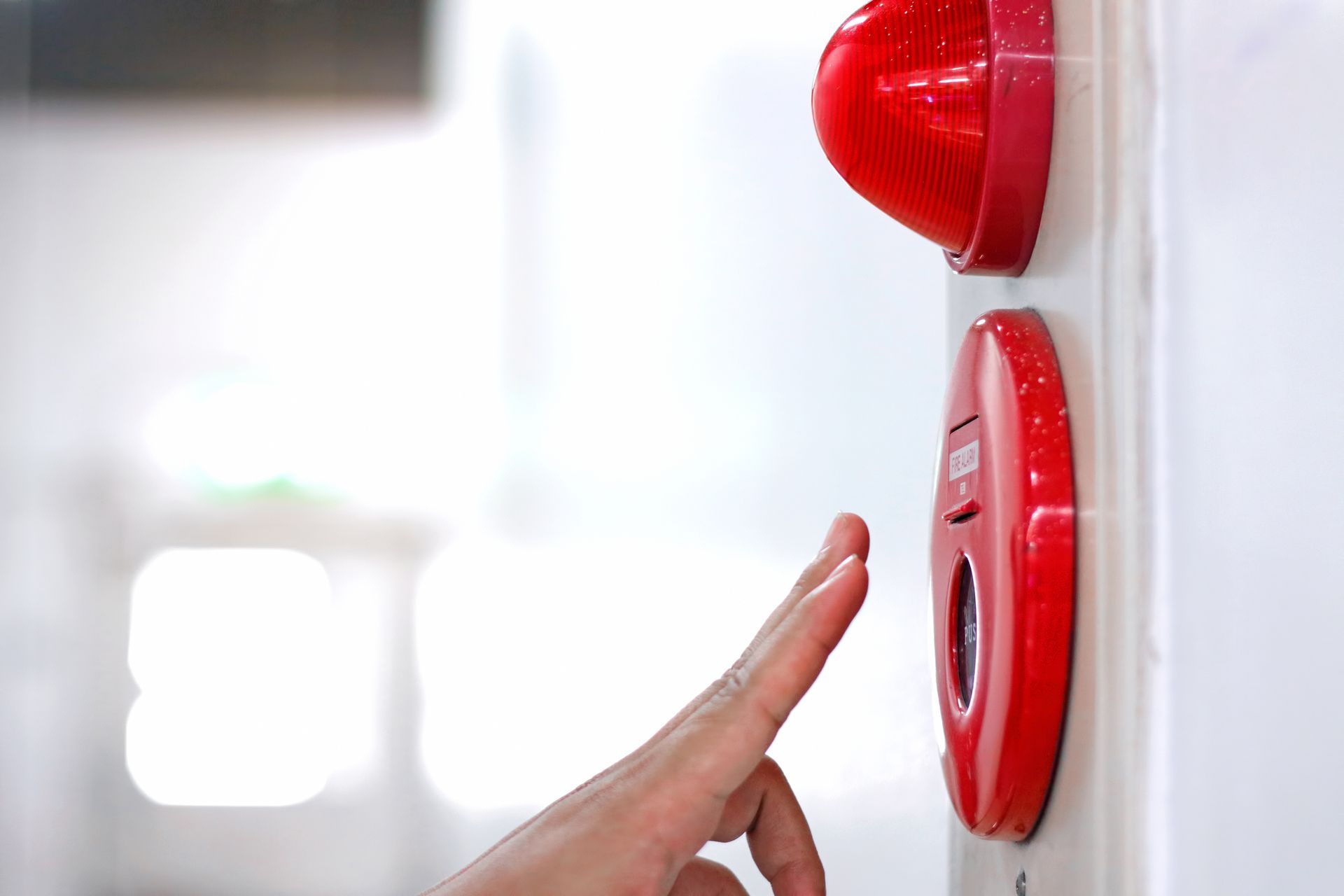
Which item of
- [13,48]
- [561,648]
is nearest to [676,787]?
[561,648]

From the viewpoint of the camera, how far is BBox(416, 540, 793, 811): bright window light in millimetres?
1373

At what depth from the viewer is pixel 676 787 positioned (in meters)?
0.36

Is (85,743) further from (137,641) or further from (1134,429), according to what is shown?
(1134,429)

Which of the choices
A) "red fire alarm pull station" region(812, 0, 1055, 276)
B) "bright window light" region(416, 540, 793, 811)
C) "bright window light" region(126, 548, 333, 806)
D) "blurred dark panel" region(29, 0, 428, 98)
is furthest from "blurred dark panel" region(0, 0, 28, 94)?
"red fire alarm pull station" region(812, 0, 1055, 276)

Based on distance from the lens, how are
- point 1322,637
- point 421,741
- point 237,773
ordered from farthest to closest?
1. point 237,773
2. point 421,741
3. point 1322,637

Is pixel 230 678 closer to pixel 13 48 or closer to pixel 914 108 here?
pixel 13 48

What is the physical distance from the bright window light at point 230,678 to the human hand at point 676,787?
1697mm

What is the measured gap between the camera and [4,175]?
83.0 inches

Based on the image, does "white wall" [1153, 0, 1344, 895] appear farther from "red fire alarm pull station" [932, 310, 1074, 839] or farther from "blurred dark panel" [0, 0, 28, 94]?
"blurred dark panel" [0, 0, 28, 94]

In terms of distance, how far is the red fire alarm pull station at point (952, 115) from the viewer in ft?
1.30

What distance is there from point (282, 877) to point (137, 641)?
49 cm

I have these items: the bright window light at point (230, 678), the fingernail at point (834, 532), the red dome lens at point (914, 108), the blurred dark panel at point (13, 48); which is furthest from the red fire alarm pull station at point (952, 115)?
the blurred dark panel at point (13, 48)

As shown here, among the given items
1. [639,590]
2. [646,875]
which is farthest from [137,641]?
[646,875]

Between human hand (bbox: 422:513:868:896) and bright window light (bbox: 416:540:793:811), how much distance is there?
3.04 ft
